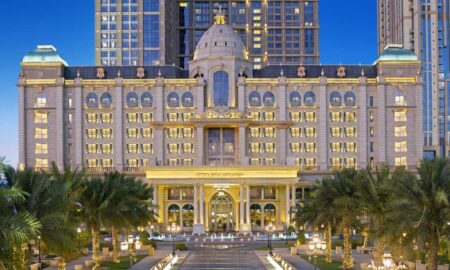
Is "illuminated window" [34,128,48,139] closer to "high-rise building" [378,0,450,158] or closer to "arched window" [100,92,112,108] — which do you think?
"arched window" [100,92,112,108]

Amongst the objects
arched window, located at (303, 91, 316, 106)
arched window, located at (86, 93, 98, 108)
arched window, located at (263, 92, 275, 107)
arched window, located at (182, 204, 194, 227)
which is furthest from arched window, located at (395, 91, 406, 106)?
arched window, located at (86, 93, 98, 108)

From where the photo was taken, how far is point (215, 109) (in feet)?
500

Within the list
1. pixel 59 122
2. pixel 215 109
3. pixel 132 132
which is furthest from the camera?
pixel 132 132

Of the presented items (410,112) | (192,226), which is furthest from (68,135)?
(410,112)

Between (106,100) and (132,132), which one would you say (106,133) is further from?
(106,100)

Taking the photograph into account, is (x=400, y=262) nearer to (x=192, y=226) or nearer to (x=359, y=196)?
(x=359, y=196)

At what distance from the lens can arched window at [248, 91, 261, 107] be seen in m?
155

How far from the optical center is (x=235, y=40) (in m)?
156

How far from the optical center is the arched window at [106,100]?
15588 cm

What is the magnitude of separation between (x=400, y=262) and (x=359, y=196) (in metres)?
6.75

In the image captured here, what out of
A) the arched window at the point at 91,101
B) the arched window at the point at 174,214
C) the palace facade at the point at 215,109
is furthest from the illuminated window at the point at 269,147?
the arched window at the point at 91,101

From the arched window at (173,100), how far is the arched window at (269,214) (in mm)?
26793

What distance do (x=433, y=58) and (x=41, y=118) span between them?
9663 centimetres

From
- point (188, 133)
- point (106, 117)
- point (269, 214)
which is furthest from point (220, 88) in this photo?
point (269, 214)
